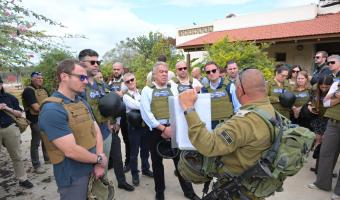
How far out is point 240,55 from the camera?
9.26 meters

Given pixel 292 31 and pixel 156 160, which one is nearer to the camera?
pixel 156 160

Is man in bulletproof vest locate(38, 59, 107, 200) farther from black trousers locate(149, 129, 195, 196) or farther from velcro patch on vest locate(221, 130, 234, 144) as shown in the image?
black trousers locate(149, 129, 195, 196)

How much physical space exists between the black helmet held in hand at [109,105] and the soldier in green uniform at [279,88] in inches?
128

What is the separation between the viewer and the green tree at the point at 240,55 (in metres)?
9.06

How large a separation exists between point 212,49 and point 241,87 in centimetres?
809

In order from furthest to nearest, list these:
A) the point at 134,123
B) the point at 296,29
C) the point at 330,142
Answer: the point at 296,29
the point at 134,123
the point at 330,142

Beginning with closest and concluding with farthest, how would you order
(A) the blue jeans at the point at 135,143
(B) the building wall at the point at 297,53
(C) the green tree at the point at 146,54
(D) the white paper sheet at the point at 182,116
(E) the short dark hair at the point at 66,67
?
(D) the white paper sheet at the point at 182,116 < (E) the short dark hair at the point at 66,67 < (A) the blue jeans at the point at 135,143 < (C) the green tree at the point at 146,54 < (B) the building wall at the point at 297,53

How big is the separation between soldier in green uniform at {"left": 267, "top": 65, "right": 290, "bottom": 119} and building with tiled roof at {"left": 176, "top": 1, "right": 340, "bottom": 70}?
→ 6.99 m

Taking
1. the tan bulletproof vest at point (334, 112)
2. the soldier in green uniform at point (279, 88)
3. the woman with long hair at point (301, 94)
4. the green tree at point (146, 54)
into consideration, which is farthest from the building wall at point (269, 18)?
the tan bulletproof vest at point (334, 112)

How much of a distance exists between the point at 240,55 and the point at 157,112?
6288 millimetres

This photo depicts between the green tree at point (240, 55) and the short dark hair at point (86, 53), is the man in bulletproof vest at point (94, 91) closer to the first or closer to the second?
the short dark hair at point (86, 53)

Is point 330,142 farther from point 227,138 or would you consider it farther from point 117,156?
point 117,156

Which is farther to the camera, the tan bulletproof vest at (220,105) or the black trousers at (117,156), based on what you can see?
the black trousers at (117,156)

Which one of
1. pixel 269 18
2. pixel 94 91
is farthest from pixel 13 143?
pixel 269 18
